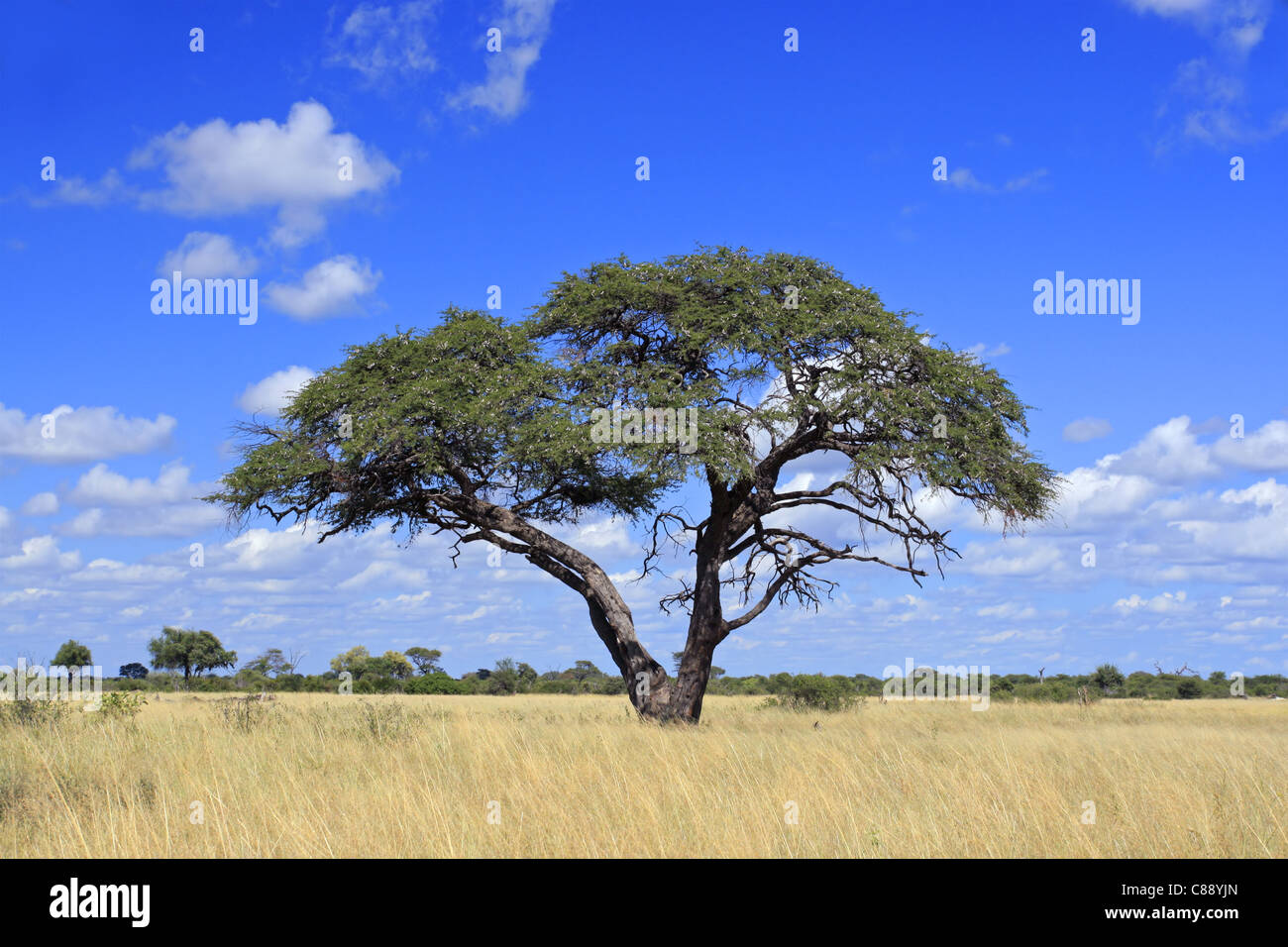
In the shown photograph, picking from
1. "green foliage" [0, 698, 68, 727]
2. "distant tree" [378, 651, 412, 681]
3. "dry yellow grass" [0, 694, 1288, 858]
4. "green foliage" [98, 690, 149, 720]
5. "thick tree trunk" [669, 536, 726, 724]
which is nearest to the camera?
"dry yellow grass" [0, 694, 1288, 858]

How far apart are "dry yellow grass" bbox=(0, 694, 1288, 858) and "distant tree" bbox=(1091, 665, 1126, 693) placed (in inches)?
1998

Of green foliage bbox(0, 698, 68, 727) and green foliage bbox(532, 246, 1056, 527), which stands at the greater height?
green foliage bbox(532, 246, 1056, 527)

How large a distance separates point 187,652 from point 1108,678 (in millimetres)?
61473

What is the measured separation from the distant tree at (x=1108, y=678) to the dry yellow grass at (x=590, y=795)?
50.7 m

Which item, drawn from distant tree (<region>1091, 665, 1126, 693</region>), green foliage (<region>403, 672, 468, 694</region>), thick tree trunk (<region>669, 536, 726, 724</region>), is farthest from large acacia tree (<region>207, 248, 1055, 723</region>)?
distant tree (<region>1091, 665, 1126, 693</region>)

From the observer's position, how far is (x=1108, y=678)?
61062 millimetres

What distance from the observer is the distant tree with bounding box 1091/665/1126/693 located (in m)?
60.5

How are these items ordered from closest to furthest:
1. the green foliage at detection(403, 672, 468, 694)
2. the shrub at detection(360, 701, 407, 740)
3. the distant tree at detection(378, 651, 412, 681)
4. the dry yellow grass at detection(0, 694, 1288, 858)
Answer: the dry yellow grass at detection(0, 694, 1288, 858), the shrub at detection(360, 701, 407, 740), the green foliage at detection(403, 672, 468, 694), the distant tree at detection(378, 651, 412, 681)

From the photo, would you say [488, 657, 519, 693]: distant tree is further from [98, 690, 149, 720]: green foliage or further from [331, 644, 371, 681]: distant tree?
[98, 690, 149, 720]: green foliage

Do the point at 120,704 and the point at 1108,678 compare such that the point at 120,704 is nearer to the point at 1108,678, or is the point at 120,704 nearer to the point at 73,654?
the point at 73,654

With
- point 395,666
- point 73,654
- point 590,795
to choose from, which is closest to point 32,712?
point 590,795
